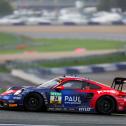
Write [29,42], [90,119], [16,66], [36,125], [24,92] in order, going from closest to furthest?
[36,125]
[90,119]
[24,92]
[16,66]
[29,42]

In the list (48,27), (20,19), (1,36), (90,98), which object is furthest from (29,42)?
(90,98)

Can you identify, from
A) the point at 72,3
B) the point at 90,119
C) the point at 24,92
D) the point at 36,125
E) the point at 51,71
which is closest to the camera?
the point at 36,125

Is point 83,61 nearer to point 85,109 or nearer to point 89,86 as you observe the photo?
point 89,86

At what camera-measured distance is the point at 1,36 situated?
8106 cm

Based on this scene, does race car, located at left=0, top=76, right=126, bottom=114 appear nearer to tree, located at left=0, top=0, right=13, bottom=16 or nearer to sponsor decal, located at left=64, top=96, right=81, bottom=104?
sponsor decal, located at left=64, top=96, right=81, bottom=104

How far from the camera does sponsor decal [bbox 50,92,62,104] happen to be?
50.4 ft

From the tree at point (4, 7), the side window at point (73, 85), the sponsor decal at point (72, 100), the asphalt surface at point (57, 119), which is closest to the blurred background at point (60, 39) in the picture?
the tree at point (4, 7)

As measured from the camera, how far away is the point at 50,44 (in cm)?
7194

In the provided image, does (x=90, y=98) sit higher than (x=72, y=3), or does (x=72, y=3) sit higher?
(x=72, y=3)

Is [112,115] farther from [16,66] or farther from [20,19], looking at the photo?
[20,19]

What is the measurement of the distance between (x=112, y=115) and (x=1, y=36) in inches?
2608

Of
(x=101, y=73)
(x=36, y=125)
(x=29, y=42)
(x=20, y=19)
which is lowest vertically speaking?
(x=36, y=125)

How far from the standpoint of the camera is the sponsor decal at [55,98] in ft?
50.4

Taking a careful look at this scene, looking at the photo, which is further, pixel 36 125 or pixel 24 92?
pixel 24 92
